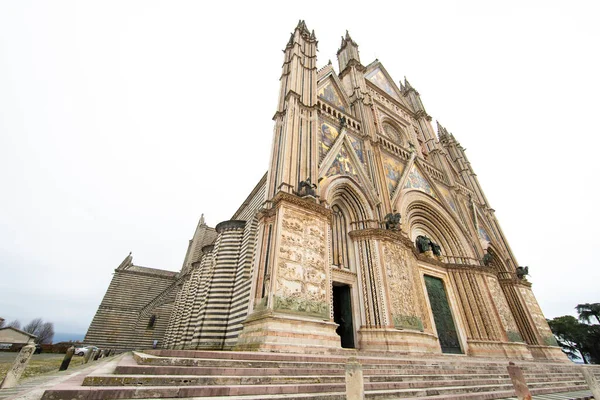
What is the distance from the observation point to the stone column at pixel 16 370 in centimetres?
410

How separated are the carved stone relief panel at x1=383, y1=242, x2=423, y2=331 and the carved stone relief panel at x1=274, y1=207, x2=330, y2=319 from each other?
3.18 metres

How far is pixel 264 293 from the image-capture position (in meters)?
7.27

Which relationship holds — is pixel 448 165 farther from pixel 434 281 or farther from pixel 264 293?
pixel 264 293

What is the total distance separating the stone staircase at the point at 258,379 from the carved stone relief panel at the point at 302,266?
7.09ft

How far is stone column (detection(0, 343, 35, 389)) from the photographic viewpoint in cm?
410

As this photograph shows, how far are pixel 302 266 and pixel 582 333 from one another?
39227 millimetres

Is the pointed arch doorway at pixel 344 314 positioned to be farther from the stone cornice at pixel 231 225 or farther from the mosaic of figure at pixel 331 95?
the mosaic of figure at pixel 331 95

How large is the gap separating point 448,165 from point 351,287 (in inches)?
613

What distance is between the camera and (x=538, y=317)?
15109 mm

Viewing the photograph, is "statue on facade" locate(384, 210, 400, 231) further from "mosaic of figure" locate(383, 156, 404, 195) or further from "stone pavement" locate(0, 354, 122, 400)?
"stone pavement" locate(0, 354, 122, 400)

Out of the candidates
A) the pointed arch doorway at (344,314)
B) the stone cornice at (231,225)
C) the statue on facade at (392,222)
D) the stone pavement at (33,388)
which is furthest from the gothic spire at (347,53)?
the stone pavement at (33,388)

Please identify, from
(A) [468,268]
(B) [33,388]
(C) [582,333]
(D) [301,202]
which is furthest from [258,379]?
(C) [582,333]

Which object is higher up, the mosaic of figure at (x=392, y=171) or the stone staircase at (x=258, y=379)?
the mosaic of figure at (x=392, y=171)

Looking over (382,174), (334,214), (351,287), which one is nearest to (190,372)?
(351,287)
